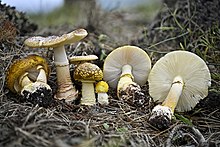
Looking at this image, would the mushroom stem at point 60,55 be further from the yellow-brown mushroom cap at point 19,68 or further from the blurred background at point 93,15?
the blurred background at point 93,15

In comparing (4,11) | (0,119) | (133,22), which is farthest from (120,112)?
(133,22)

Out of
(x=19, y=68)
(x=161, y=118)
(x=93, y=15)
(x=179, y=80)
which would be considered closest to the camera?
(x=161, y=118)

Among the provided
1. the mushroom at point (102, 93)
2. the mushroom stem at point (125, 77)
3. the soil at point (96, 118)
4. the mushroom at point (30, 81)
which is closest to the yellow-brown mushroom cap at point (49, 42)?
the mushroom at point (30, 81)

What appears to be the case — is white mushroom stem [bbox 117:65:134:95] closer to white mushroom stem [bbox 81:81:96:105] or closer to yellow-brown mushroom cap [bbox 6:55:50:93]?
white mushroom stem [bbox 81:81:96:105]

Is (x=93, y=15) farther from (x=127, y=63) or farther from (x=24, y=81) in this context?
(x=24, y=81)

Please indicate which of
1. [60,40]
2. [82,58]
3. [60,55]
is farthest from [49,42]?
[82,58]

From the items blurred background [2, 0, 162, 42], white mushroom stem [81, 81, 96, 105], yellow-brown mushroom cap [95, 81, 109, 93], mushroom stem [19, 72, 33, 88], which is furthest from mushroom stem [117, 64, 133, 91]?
blurred background [2, 0, 162, 42]
